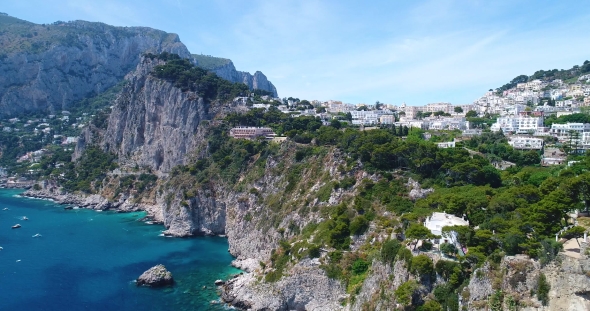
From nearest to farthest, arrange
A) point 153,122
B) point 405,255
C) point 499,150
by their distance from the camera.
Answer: point 405,255 → point 499,150 → point 153,122

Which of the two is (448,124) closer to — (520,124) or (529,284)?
(520,124)

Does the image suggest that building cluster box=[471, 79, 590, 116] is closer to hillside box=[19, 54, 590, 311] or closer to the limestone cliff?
hillside box=[19, 54, 590, 311]

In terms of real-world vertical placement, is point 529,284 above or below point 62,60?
below

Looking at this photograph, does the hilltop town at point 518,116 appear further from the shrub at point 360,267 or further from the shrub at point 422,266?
the shrub at point 422,266

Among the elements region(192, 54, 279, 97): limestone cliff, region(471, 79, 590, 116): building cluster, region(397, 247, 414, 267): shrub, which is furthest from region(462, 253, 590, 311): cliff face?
region(192, 54, 279, 97): limestone cliff

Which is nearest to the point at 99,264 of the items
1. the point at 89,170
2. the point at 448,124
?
the point at 89,170

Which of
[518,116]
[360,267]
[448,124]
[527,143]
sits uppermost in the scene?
[518,116]

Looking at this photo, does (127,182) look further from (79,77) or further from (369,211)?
(79,77)
